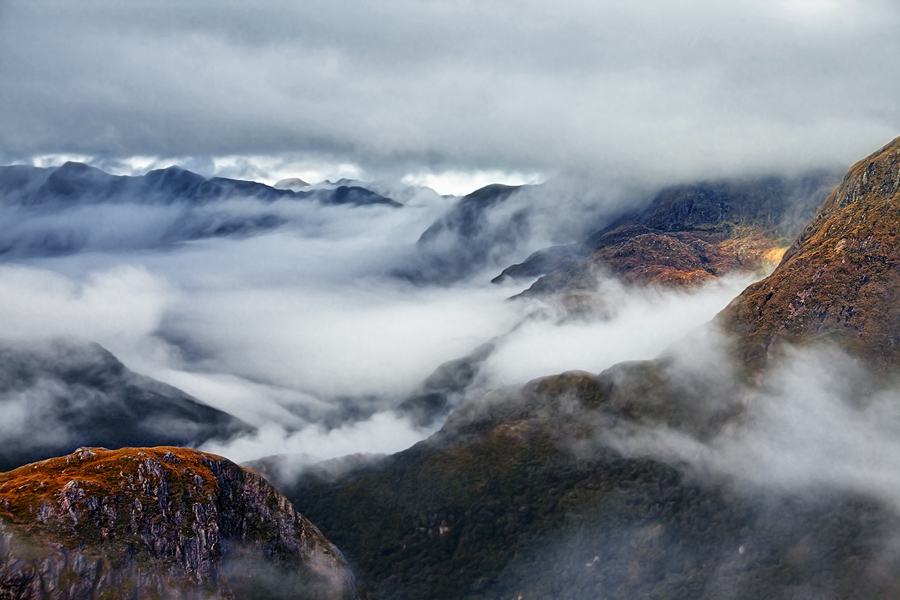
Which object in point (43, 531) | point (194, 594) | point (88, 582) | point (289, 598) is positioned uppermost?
point (43, 531)

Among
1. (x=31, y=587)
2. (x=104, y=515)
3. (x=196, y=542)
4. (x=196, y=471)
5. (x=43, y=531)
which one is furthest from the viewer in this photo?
(x=196, y=471)

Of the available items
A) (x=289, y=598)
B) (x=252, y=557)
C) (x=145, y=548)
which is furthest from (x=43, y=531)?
(x=289, y=598)

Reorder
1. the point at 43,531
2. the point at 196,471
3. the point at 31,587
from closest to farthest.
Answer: the point at 31,587 → the point at 43,531 → the point at 196,471

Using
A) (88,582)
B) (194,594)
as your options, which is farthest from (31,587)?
(194,594)

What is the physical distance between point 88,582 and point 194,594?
2619cm

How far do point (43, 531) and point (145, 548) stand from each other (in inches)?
943

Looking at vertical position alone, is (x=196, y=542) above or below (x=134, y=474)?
below

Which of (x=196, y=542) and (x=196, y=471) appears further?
(x=196, y=471)

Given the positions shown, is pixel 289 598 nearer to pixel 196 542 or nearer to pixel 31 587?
pixel 196 542

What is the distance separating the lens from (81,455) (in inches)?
7175

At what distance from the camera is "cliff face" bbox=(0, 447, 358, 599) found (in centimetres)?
15150

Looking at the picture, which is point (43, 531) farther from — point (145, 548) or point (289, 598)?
point (289, 598)

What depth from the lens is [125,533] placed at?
169250mm

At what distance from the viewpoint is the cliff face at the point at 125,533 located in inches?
5965
